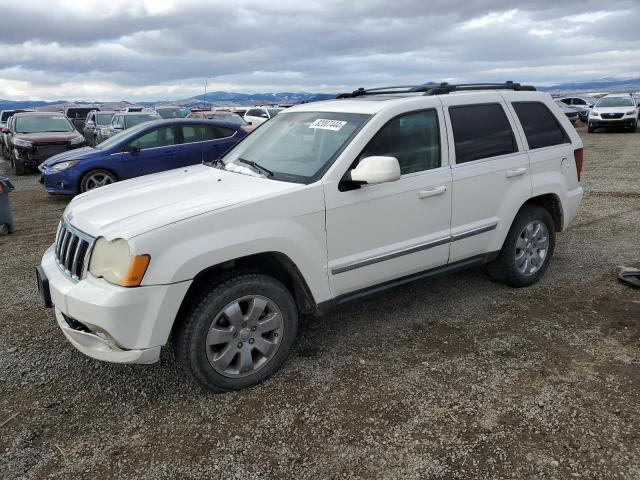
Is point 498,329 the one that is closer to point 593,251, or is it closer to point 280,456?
point 280,456

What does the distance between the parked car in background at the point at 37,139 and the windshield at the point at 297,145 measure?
35.0 feet

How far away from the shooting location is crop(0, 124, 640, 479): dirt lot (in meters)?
2.58

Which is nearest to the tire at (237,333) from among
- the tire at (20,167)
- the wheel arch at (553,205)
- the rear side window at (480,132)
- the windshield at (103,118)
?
the rear side window at (480,132)

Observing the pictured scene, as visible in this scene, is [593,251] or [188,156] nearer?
[593,251]

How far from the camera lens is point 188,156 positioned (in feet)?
31.0

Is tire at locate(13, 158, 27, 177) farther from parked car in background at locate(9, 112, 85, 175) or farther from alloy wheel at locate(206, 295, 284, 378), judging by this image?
alloy wheel at locate(206, 295, 284, 378)

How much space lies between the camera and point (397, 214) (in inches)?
143

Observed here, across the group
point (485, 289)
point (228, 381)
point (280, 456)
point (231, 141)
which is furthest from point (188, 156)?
point (280, 456)

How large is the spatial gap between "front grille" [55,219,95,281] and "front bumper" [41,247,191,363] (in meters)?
0.10

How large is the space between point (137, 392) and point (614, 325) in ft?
11.5

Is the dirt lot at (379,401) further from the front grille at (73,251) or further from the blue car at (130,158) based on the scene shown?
the blue car at (130,158)

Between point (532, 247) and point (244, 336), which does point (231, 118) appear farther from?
point (244, 336)

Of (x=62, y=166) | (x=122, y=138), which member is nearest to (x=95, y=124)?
(x=62, y=166)

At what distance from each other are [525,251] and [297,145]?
91.2 inches
